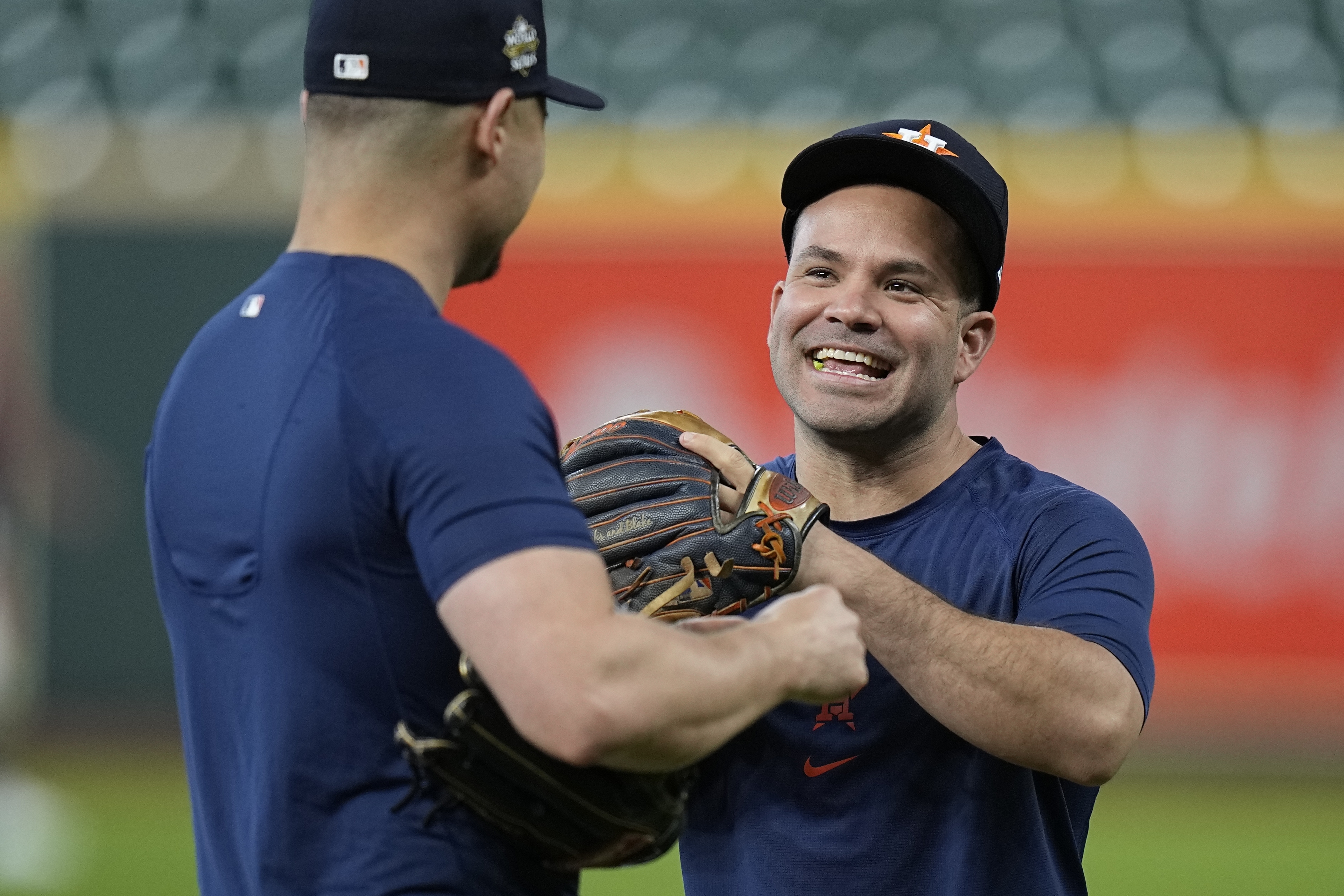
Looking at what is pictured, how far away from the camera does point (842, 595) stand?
200 cm

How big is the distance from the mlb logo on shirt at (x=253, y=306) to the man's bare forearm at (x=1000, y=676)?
2.83ft

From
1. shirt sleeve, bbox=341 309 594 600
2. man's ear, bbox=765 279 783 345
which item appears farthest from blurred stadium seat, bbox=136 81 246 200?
shirt sleeve, bbox=341 309 594 600

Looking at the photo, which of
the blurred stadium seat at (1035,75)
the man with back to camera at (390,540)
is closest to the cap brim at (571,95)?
the man with back to camera at (390,540)

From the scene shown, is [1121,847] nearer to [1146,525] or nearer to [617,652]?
[1146,525]

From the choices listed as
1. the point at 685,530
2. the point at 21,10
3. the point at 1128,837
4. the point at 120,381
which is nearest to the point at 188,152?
the point at 120,381

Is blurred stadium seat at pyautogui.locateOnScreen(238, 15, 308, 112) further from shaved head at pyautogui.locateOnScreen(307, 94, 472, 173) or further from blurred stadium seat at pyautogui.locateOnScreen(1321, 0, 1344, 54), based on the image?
shaved head at pyautogui.locateOnScreen(307, 94, 472, 173)

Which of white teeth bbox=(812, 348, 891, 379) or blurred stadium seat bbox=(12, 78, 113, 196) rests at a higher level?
blurred stadium seat bbox=(12, 78, 113, 196)

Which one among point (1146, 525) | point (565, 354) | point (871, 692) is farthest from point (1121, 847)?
point (871, 692)

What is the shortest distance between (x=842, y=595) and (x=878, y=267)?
60cm

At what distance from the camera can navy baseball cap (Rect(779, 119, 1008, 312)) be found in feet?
7.52

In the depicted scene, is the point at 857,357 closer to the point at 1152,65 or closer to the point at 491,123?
the point at 491,123

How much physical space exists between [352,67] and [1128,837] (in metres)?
5.29

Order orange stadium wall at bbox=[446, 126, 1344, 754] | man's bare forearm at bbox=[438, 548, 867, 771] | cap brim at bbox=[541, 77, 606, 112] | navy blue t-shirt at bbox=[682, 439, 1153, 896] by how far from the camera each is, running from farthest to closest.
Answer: orange stadium wall at bbox=[446, 126, 1344, 754] → navy blue t-shirt at bbox=[682, 439, 1153, 896] → cap brim at bbox=[541, 77, 606, 112] → man's bare forearm at bbox=[438, 548, 867, 771]

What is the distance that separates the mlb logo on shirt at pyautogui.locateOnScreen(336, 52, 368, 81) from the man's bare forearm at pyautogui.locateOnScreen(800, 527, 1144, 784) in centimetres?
92
